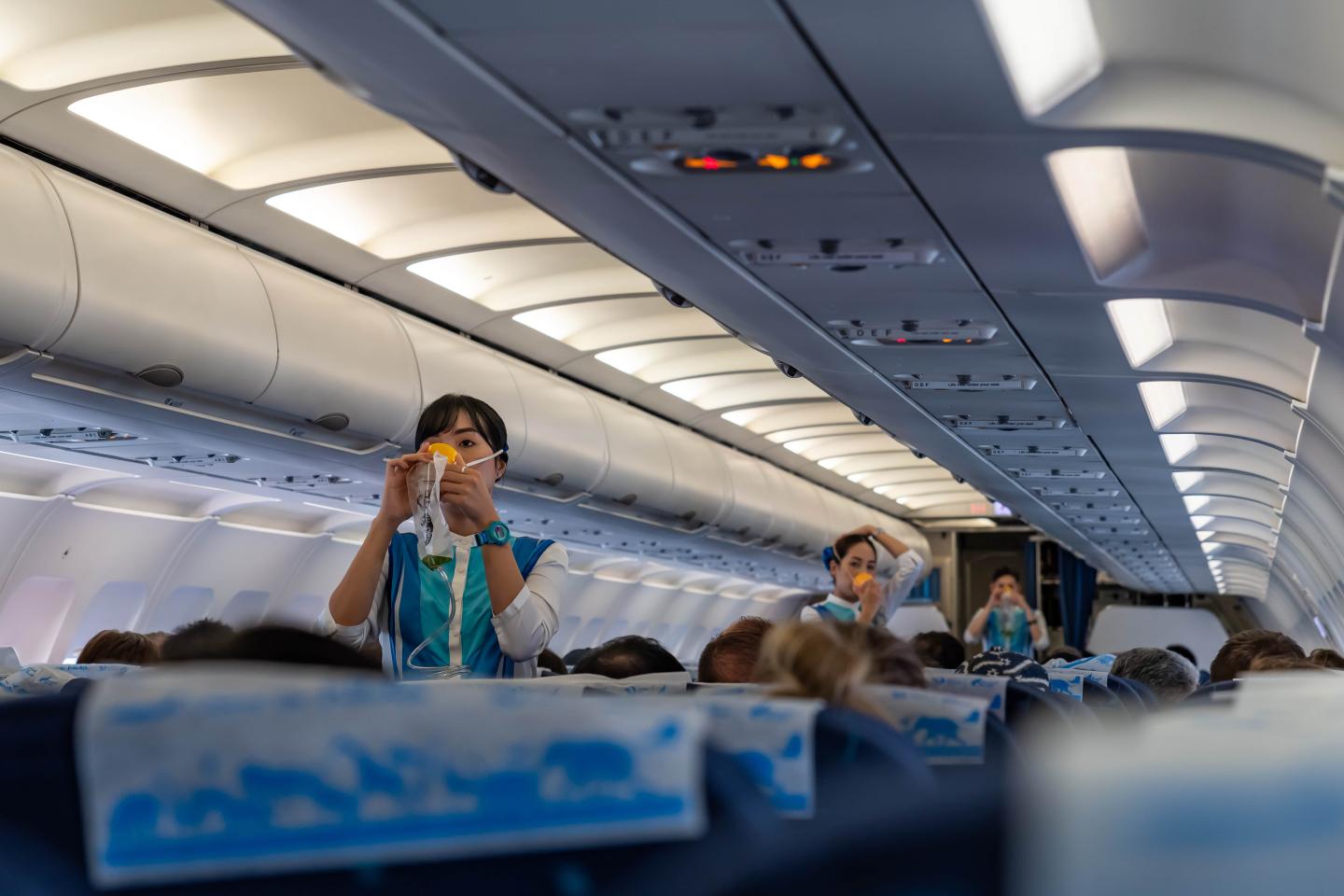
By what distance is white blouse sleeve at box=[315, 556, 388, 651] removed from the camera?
3.44m

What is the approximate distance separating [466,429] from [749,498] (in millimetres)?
11114

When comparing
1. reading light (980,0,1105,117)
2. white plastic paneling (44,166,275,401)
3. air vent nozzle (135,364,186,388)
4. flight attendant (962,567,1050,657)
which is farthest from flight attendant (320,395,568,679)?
flight attendant (962,567,1050,657)

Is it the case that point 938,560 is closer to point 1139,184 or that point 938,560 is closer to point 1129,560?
point 1129,560

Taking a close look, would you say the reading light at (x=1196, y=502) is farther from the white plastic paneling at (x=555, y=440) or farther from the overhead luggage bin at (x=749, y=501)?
the white plastic paneling at (x=555, y=440)

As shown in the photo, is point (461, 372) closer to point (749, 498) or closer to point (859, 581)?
point (859, 581)

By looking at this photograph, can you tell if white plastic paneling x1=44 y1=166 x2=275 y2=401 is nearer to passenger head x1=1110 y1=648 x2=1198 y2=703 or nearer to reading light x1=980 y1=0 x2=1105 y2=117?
reading light x1=980 y1=0 x2=1105 y2=117

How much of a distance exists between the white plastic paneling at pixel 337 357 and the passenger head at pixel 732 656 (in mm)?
4175

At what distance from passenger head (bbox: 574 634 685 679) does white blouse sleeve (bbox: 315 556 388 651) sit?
2.35ft

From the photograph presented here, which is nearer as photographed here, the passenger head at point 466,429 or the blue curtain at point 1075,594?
the passenger head at point 466,429

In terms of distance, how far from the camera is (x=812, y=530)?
1731 centimetres

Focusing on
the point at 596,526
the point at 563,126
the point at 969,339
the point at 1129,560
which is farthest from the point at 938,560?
the point at 563,126

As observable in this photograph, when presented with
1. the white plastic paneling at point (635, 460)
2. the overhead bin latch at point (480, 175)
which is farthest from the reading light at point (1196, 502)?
the overhead bin latch at point (480, 175)

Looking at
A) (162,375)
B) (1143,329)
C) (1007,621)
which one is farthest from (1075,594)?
(162,375)

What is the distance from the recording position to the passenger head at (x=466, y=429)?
3.69 m
